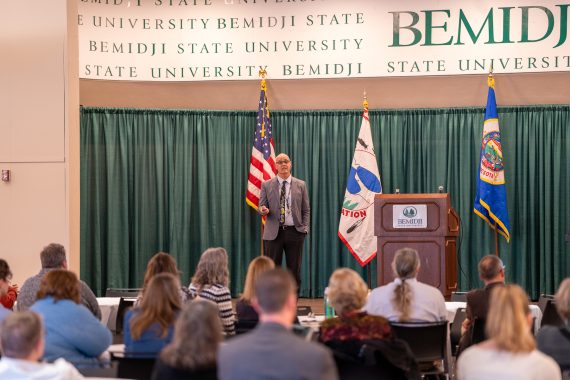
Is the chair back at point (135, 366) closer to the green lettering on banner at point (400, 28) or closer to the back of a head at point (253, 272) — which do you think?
the back of a head at point (253, 272)

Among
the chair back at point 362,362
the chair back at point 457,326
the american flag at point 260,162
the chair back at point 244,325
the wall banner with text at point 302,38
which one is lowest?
the chair back at point 457,326

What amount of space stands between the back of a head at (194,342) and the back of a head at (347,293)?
1029 millimetres

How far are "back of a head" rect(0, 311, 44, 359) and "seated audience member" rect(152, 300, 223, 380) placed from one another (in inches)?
20.4

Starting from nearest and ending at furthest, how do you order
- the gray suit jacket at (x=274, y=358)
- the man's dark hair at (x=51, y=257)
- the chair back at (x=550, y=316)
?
the gray suit jacket at (x=274, y=358), the man's dark hair at (x=51, y=257), the chair back at (x=550, y=316)

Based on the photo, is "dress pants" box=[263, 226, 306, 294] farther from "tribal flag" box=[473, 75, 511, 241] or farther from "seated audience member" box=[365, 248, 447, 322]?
"seated audience member" box=[365, 248, 447, 322]

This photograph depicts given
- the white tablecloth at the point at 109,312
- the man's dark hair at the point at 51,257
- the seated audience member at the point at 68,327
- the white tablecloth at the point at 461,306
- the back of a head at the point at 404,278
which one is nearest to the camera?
the seated audience member at the point at 68,327

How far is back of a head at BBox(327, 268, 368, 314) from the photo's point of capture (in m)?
4.27

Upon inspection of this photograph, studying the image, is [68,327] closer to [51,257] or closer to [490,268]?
[51,257]

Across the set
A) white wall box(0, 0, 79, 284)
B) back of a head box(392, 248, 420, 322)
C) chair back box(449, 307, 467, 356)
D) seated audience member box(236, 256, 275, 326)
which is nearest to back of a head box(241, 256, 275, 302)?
seated audience member box(236, 256, 275, 326)

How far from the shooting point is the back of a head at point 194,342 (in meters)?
3.33

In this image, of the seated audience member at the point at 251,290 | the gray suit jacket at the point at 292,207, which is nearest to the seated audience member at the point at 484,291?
the seated audience member at the point at 251,290

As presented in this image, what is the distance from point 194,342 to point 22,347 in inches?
27.6

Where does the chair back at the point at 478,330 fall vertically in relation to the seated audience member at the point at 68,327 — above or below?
below

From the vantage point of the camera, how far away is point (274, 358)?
9.56 ft
